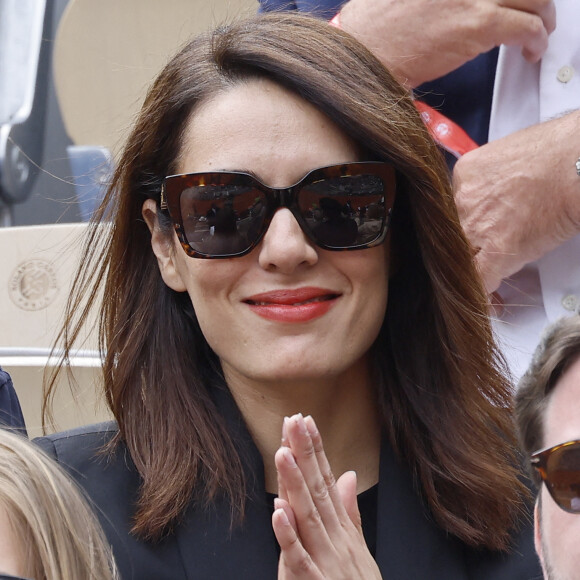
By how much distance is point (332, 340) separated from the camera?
1941 millimetres

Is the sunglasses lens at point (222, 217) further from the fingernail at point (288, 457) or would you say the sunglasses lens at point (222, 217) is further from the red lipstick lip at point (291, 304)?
the fingernail at point (288, 457)

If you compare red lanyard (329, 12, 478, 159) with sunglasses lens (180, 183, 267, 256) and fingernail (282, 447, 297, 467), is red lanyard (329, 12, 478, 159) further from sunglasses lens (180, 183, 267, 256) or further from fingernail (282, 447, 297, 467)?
fingernail (282, 447, 297, 467)

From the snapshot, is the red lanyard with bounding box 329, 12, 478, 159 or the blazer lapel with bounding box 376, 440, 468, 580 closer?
the blazer lapel with bounding box 376, 440, 468, 580

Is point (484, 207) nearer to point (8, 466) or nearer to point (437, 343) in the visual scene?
point (437, 343)

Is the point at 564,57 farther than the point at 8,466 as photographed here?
Yes

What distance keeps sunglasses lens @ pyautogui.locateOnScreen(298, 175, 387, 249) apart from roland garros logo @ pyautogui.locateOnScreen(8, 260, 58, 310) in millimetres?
1276

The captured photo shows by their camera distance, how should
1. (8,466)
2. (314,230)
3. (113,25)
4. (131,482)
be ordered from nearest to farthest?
1. (8,466)
2. (314,230)
3. (131,482)
4. (113,25)

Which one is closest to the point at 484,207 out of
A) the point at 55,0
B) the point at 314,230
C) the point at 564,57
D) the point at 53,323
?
the point at 564,57

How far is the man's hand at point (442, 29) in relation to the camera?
8.01ft

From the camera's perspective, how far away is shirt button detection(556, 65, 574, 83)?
2.46 meters

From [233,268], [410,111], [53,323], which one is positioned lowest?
[53,323]

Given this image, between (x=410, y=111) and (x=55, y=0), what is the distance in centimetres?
188

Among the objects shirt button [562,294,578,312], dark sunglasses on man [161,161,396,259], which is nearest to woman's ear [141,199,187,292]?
dark sunglasses on man [161,161,396,259]

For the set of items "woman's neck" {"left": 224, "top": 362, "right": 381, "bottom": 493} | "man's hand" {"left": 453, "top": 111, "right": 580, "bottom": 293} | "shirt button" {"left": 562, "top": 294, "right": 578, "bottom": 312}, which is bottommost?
"woman's neck" {"left": 224, "top": 362, "right": 381, "bottom": 493}
